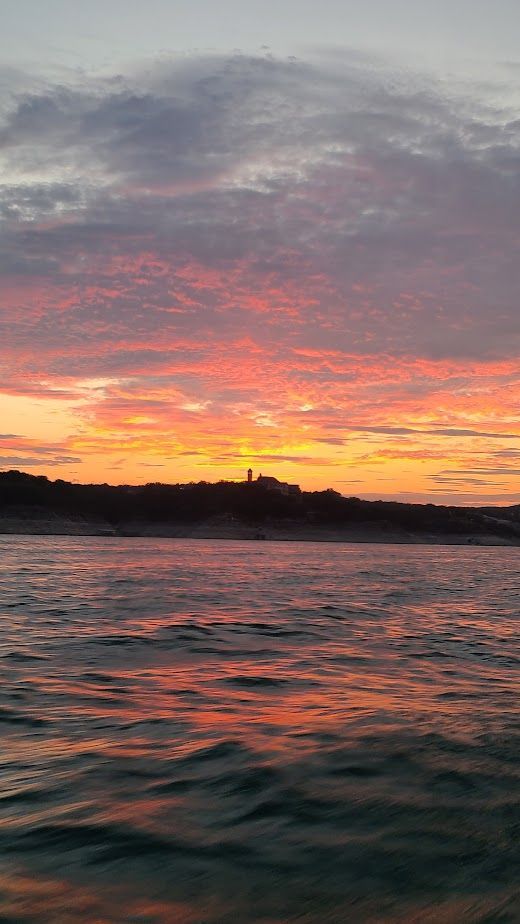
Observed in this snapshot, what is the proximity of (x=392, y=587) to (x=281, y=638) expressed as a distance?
2429cm

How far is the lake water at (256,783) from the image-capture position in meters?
5.55

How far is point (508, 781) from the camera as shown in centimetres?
819

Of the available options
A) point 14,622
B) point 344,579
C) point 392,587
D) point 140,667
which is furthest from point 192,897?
point 344,579

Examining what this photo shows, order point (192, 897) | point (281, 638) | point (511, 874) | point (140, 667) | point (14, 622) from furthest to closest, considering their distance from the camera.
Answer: point (14, 622) < point (281, 638) < point (140, 667) < point (511, 874) < point (192, 897)

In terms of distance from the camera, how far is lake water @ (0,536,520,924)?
5.55 m

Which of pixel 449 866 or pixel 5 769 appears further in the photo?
pixel 5 769

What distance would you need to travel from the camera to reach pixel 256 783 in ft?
25.9

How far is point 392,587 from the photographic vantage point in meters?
43.5

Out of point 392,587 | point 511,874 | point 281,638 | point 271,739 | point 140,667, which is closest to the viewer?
point 511,874

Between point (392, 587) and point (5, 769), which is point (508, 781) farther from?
point (392, 587)

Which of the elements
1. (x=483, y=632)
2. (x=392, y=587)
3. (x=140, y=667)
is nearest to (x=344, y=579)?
(x=392, y=587)

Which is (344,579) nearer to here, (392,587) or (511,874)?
(392,587)

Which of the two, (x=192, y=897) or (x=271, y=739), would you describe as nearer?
(x=192, y=897)

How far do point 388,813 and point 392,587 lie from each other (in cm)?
3717
